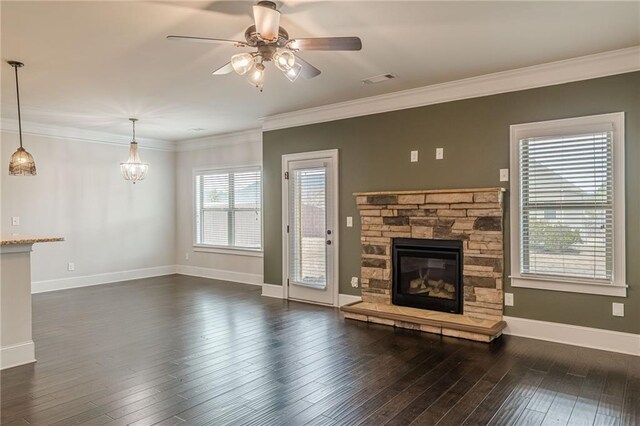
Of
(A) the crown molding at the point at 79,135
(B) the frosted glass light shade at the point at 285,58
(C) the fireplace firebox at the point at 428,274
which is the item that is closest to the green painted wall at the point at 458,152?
(C) the fireplace firebox at the point at 428,274

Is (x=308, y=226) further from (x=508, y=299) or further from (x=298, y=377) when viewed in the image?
(x=298, y=377)

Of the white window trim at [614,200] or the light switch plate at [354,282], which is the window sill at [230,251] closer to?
the light switch plate at [354,282]

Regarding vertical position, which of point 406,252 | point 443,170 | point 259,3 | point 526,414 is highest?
point 259,3

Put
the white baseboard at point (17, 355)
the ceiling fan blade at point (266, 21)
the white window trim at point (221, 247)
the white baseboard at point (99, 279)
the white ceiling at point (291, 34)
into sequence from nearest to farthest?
the ceiling fan blade at point (266, 21) < the white ceiling at point (291, 34) < the white baseboard at point (17, 355) < the white baseboard at point (99, 279) < the white window trim at point (221, 247)

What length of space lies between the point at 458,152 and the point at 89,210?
628 cm

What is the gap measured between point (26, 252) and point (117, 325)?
4.75 ft

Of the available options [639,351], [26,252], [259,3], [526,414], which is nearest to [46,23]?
[259,3]

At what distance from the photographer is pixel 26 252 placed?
3.70 m

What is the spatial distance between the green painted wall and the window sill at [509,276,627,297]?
0.17ft

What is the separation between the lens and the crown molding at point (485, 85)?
3.81 m

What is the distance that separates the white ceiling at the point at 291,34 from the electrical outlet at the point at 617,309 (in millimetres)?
2305

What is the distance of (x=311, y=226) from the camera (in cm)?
597

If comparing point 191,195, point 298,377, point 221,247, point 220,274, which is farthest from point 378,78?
point 191,195

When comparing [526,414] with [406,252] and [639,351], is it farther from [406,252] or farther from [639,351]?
[406,252]
